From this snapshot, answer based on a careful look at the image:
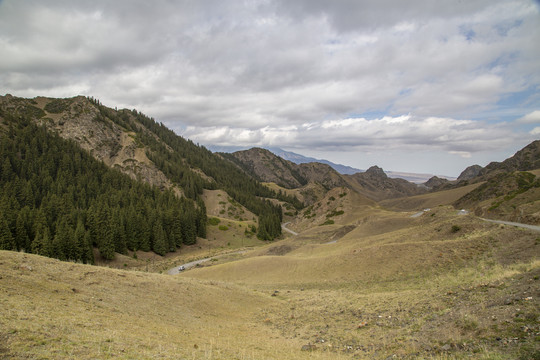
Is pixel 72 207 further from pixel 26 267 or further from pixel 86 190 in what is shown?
pixel 26 267

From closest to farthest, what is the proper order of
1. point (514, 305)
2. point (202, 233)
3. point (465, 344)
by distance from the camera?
1. point (465, 344)
2. point (514, 305)
3. point (202, 233)

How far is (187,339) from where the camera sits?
1455 centimetres

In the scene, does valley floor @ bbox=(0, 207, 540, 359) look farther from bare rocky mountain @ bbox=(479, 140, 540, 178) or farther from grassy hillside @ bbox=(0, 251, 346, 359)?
bare rocky mountain @ bbox=(479, 140, 540, 178)

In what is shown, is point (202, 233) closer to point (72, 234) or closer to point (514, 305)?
point (72, 234)

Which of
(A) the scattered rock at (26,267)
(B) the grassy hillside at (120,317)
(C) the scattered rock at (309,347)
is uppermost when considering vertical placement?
(A) the scattered rock at (26,267)

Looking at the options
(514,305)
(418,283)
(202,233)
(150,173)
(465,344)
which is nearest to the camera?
(465,344)

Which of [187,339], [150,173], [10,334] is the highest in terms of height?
[150,173]

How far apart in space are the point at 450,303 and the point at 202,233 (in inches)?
Result: 4101

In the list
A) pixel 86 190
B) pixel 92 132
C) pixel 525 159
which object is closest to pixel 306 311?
pixel 86 190

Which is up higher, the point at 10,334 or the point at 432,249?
the point at 10,334

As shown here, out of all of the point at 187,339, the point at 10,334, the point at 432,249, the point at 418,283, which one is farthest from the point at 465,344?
the point at 432,249

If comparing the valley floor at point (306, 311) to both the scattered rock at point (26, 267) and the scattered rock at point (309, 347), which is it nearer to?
the scattered rock at point (309, 347)

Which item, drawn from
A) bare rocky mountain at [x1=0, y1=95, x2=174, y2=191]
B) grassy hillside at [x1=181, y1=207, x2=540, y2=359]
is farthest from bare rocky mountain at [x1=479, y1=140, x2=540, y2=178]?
bare rocky mountain at [x1=0, y1=95, x2=174, y2=191]

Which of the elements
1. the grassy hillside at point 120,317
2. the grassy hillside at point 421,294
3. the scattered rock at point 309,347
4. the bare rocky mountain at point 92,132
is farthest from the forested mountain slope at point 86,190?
the scattered rock at point 309,347
